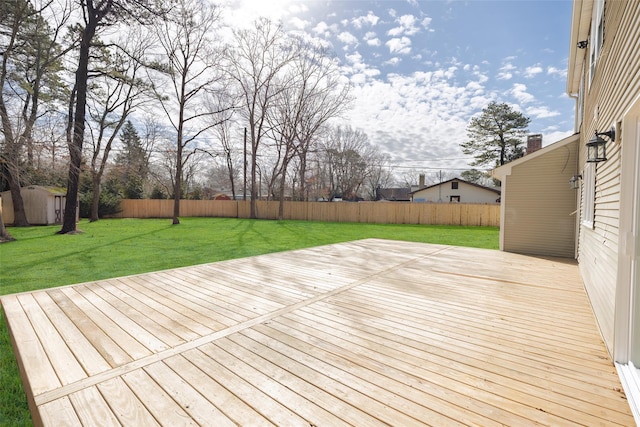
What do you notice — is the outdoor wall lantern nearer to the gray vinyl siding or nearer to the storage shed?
the gray vinyl siding

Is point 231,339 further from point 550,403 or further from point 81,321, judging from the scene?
point 550,403

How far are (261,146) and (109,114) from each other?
9625 mm

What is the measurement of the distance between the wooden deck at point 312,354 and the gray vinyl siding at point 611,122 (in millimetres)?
358

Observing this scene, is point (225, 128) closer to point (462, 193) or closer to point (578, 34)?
point (462, 193)

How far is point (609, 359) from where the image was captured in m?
2.10

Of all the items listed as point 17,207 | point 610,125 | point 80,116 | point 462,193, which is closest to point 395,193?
point 462,193

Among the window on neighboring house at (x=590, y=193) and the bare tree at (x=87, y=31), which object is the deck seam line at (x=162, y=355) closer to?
the window on neighboring house at (x=590, y=193)

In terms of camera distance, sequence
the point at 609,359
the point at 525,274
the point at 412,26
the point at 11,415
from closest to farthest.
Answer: the point at 11,415 < the point at 609,359 < the point at 525,274 < the point at 412,26

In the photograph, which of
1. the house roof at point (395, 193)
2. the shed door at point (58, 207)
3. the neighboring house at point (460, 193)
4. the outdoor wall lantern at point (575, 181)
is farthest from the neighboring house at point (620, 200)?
the house roof at point (395, 193)

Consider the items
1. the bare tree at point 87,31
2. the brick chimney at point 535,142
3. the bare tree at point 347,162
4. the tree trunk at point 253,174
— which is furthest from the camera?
the bare tree at point 347,162

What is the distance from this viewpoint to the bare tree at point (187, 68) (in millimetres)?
16078

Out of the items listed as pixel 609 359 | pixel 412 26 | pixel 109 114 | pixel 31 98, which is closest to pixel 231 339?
pixel 609 359

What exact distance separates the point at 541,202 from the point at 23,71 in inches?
733

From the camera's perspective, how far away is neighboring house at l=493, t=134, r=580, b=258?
20.8ft
